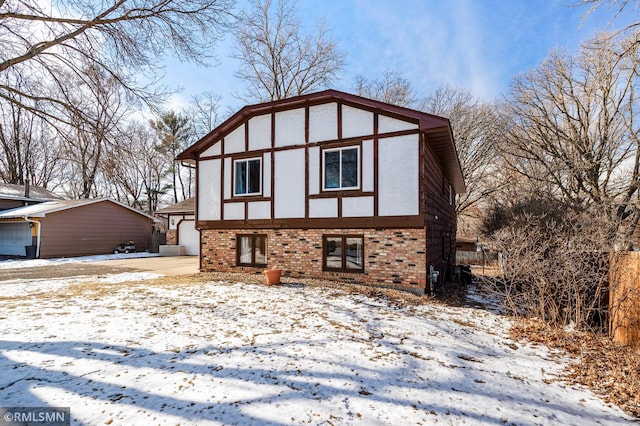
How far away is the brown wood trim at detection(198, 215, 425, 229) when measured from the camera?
8383 mm

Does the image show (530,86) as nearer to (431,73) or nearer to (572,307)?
(431,73)

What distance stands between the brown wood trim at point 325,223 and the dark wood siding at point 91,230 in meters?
12.8

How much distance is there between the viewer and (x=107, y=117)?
866cm

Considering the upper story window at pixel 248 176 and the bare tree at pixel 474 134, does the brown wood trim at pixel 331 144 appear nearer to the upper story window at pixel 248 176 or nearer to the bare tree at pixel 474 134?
the upper story window at pixel 248 176

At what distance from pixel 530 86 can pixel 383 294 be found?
60.6ft

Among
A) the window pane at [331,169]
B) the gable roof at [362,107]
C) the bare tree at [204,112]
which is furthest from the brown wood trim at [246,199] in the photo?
→ the bare tree at [204,112]

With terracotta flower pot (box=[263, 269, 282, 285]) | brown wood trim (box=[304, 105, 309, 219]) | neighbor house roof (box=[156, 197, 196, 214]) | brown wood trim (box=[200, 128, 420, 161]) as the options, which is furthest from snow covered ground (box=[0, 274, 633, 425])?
neighbor house roof (box=[156, 197, 196, 214])

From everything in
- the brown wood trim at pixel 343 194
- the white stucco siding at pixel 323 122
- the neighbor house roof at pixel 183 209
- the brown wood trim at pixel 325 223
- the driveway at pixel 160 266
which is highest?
the white stucco siding at pixel 323 122

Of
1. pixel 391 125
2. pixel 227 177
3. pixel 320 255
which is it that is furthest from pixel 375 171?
pixel 227 177

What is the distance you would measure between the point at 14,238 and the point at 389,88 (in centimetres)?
2709

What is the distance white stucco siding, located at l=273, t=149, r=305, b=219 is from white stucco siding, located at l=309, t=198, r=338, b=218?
0.32 meters

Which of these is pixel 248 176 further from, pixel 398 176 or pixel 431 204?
pixel 431 204

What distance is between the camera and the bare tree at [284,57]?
2053 centimetres

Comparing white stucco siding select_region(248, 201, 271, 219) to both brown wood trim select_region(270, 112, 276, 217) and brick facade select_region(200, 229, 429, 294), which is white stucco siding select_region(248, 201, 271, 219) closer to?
brown wood trim select_region(270, 112, 276, 217)
